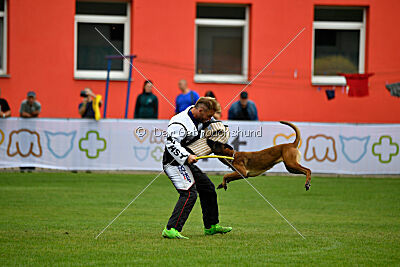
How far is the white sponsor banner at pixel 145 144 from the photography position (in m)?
19.0

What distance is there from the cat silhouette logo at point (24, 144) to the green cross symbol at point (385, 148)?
8.27 meters

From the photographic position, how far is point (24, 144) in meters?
19.0

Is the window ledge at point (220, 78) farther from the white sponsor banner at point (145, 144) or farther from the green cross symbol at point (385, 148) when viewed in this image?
the green cross symbol at point (385, 148)

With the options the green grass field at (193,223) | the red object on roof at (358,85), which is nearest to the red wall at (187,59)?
the red object on roof at (358,85)

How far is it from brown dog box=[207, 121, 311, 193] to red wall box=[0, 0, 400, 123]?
13262mm

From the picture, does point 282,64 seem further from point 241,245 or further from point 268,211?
point 241,245

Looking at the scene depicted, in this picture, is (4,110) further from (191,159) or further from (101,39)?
(191,159)

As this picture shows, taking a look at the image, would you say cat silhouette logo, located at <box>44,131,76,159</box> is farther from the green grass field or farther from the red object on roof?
the red object on roof

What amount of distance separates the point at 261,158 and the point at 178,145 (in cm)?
103

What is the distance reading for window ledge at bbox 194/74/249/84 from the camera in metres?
23.6

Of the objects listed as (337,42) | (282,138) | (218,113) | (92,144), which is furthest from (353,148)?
(218,113)

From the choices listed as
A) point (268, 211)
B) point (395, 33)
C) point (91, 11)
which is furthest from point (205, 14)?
point (268, 211)

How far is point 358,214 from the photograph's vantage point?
43.3 feet

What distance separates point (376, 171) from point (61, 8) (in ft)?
33.2
